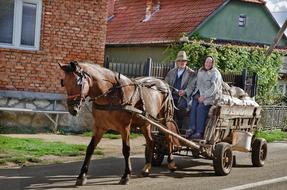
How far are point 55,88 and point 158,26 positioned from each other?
39.5 ft

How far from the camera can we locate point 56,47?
1469cm

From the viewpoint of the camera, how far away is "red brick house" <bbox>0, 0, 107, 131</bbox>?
14.2 metres

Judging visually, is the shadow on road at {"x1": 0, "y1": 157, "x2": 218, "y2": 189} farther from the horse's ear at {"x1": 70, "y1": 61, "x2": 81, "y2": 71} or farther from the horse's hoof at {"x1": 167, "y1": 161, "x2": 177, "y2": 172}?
the horse's ear at {"x1": 70, "y1": 61, "x2": 81, "y2": 71}

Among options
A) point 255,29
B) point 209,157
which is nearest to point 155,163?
point 209,157

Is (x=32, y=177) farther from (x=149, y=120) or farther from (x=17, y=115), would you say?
(x=17, y=115)

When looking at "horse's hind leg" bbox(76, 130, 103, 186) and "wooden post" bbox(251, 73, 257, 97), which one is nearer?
"horse's hind leg" bbox(76, 130, 103, 186)

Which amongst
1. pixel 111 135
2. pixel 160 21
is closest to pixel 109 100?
pixel 111 135

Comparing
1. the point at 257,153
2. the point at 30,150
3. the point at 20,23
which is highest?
the point at 20,23

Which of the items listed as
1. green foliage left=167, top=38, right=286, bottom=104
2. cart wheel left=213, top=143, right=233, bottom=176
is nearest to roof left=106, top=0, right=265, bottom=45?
green foliage left=167, top=38, right=286, bottom=104

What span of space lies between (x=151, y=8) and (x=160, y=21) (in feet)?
6.60

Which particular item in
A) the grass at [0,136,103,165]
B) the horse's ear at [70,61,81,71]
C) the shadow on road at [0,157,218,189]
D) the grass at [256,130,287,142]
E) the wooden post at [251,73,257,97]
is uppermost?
the horse's ear at [70,61,81,71]

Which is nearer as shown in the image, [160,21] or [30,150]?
[30,150]

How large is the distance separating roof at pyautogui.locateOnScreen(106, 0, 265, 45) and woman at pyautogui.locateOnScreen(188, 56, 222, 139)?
12978 millimetres

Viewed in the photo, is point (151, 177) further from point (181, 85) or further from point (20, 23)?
point (20, 23)
